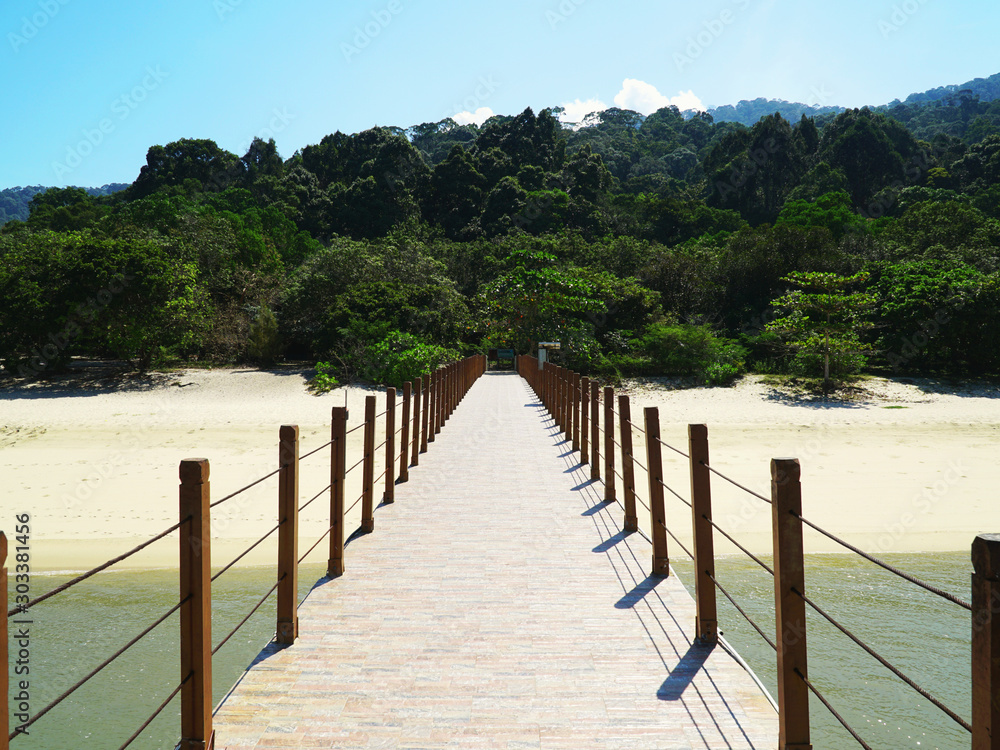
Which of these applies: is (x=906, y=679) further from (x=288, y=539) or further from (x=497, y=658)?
(x=288, y=539)

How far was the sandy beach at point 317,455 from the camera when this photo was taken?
9.45 meters

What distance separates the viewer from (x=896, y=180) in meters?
57.9

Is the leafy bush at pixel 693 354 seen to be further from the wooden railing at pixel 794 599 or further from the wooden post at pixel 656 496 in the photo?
the wooden railing at pixel 794 599

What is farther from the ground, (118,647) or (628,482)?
(628,482)

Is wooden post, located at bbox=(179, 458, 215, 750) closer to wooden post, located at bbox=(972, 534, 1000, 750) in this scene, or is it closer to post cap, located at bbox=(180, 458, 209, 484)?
post cap, located at bbox=(180, 458, 209, 484)

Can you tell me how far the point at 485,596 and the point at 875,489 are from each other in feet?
31.6

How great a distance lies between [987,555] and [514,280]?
2411cm

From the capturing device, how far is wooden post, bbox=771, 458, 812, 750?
2303 millimetres

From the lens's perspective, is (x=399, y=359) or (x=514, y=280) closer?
(x=399, y=359)

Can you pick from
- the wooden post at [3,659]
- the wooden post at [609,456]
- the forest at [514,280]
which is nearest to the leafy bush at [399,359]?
the forest at [514,280]

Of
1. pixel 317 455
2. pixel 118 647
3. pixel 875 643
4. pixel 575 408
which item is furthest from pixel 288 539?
pixel 317 455

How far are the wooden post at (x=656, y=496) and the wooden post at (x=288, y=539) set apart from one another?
222 cm

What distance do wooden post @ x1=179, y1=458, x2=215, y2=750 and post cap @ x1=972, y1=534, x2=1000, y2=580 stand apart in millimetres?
2239

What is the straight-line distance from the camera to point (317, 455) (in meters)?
14.3
